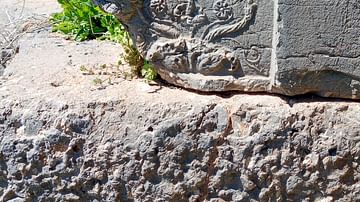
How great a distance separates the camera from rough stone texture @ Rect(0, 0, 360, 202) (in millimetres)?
2350

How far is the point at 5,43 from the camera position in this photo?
3.31 m

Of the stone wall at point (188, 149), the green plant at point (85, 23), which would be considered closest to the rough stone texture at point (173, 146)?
the stone wall at point (188, 149)

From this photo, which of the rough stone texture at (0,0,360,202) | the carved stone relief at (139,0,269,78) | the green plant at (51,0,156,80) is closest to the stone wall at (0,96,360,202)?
the rough stone texture at (0,0,360,202)

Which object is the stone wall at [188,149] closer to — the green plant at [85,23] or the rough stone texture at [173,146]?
the rough stone texture at [173,146]

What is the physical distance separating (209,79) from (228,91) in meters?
0.07

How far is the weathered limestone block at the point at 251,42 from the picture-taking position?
2.27 m

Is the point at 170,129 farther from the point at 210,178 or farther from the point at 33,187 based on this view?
the point at 33,187

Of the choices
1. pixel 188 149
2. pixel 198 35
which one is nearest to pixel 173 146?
pixel 188 149

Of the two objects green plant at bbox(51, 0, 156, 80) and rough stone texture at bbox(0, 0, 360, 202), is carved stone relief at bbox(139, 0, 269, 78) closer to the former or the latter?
rough stone texture at bbox(0, 0, 360, 202)

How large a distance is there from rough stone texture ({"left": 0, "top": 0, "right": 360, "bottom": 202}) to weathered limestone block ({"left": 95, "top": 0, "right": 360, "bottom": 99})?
5 centimetres

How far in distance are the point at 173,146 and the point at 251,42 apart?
1.17 ft

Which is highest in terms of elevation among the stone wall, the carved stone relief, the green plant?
the carved stone relief

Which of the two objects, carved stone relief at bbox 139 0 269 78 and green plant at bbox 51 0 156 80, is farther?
green plant at bbox 51 0 156 80

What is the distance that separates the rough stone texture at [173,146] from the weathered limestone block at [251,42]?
5cm
